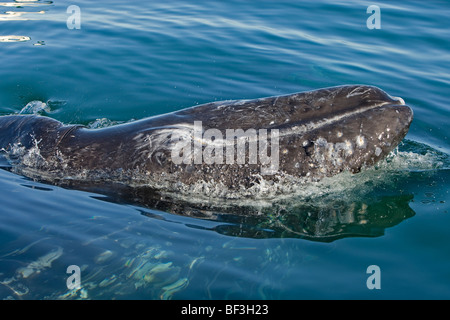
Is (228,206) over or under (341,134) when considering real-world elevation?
under

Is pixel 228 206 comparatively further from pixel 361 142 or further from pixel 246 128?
pixel 361 142

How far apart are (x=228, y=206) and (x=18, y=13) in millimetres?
13630

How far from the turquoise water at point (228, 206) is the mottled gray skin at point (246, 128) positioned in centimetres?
30

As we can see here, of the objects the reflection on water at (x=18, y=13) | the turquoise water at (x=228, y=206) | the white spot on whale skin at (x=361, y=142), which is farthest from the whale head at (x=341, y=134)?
the reflection on water at (x=18, y=13)

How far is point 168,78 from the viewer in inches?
474

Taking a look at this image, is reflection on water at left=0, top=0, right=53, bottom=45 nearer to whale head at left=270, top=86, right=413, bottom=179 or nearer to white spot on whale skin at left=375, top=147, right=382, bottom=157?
whale head at left=270, top=86, right=413, bottom=179

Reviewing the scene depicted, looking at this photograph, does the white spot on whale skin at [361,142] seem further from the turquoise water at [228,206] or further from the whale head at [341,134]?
the turquoise water at [228,206]

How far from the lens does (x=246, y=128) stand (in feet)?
20.9

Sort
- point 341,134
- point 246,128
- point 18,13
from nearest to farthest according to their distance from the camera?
point 341,134 → point 246,128 → point 18,13

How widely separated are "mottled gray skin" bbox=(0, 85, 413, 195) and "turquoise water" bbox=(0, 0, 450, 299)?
301 millimetres

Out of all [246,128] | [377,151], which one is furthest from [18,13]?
[377,151]
